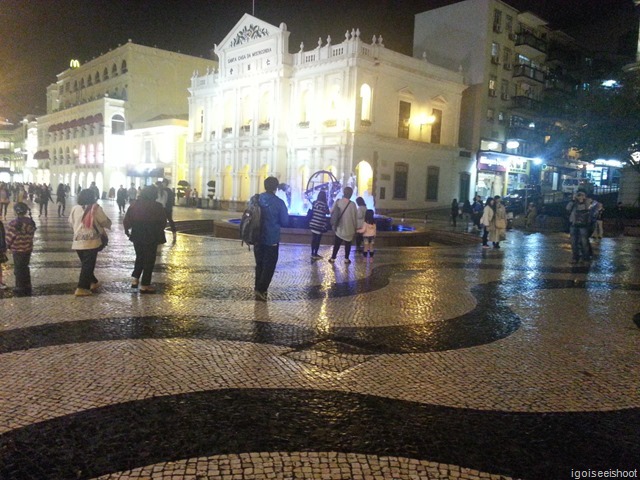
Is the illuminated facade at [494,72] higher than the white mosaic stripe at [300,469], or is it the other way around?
the illuminated facade at [494,72]

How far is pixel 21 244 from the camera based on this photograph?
8.00 metres

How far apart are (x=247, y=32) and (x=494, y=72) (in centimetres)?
1964

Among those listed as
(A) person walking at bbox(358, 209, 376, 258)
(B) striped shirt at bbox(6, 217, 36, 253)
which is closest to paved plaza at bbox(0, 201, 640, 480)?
(B) striped shirt at bbox(6, 217, 36, 253)

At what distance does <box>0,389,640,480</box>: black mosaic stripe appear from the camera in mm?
3256

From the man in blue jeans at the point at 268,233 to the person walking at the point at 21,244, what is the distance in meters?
3.45

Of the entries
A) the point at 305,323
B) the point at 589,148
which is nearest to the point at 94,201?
the point at 305,323

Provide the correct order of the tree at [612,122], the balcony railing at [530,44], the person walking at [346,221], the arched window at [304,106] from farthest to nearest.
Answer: the balcony railing at [530,44] → the arched window at [304,106] → the tree at [612,122] → the person walking at [346,221]

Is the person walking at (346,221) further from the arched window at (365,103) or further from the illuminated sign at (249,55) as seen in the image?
the illuminated sign at (249,55)

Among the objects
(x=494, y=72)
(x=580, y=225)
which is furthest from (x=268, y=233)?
(x=494, y=72)

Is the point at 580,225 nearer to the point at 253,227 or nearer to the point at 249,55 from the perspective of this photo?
the point at 253,227

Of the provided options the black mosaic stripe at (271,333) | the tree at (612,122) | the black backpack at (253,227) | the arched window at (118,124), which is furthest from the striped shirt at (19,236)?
the arched window at (118,124)

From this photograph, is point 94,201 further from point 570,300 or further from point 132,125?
point 132,125

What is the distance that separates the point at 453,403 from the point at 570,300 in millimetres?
5364

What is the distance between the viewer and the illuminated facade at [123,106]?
5584cm
